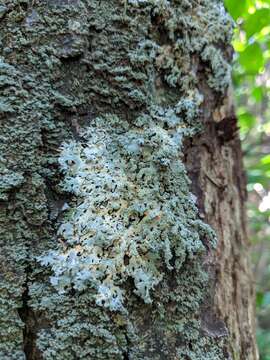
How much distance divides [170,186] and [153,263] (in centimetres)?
16

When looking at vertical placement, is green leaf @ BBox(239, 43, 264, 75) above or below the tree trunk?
above

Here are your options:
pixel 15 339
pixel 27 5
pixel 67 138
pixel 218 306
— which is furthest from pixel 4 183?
pixel 218 306

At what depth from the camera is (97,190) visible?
74cm

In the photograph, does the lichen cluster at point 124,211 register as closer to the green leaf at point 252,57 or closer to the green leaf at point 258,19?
the green leaf at point 258,19

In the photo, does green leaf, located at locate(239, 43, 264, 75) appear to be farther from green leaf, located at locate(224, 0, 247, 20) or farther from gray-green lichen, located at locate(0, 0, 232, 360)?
gray-green lichen, located at locate(0, 0, 232, 360)

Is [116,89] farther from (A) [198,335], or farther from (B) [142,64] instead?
(A) [198,335]

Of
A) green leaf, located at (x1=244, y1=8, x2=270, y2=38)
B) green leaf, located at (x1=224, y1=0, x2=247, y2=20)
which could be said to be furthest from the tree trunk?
green leaf, located at (x1=244, y1=8, x2=270, y2=38)

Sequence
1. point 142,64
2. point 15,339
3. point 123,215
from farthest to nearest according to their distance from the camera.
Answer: point 142,64, point 123,215, point 15,339

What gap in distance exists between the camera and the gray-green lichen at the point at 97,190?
0.65 m

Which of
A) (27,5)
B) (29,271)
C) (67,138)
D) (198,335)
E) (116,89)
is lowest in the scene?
(198,335)

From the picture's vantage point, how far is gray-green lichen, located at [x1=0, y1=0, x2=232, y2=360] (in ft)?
2.14

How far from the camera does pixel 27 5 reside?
0.78 metres

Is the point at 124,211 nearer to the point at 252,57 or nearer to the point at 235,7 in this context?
the point at 235,7

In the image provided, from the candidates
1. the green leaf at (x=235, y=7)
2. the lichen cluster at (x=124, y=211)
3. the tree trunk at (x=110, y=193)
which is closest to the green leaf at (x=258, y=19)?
the green leaf at (x=235, y=7)
